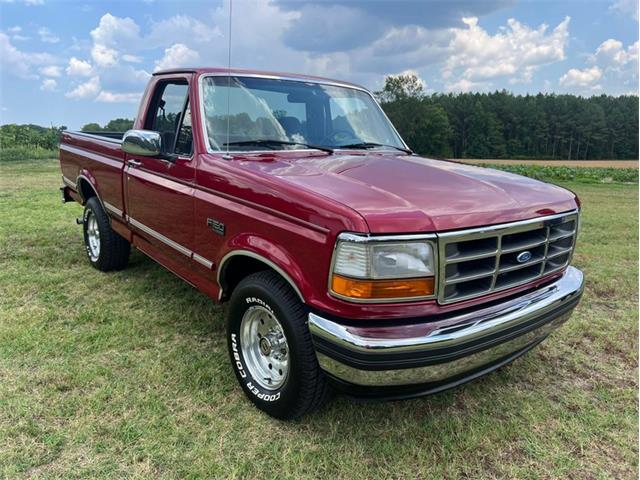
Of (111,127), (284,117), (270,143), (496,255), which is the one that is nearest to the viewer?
(496,255)

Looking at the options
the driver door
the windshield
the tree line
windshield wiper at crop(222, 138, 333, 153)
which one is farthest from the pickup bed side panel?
the tree line

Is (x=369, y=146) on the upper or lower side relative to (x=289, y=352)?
upper

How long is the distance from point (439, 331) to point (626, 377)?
2.06 meters

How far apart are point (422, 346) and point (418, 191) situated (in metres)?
0.79

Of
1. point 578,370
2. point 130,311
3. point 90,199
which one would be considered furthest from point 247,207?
point 90,199

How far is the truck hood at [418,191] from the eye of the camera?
2.11 meters

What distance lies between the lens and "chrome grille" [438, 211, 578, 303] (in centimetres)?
217

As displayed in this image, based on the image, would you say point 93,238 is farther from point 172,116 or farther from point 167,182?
point 167,182

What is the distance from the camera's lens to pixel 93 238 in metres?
5.35

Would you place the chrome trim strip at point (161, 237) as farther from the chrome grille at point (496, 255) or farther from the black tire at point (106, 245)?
the chrome grille at point (496, 255)

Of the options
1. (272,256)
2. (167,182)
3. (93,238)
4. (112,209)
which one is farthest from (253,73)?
(93,238)

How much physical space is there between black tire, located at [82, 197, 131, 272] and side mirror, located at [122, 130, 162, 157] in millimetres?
1812

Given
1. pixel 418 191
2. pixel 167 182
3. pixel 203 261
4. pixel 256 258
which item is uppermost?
pixel 418 191

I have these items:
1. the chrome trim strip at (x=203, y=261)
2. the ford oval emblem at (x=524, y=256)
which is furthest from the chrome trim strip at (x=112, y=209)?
the ford oval emblem at (x=524, y=256)
